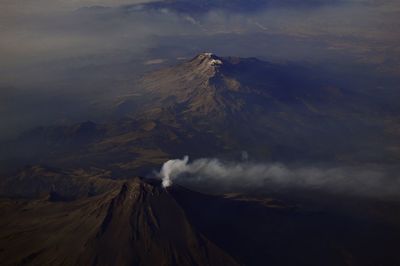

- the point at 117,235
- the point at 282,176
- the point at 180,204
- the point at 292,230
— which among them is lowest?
the point at 282,176

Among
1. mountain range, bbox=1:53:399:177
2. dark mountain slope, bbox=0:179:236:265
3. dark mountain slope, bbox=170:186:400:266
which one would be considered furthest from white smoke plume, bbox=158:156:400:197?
dark mountain slope, bbox=0:179:236:265

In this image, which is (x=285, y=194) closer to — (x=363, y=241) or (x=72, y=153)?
(x=363, y=241)

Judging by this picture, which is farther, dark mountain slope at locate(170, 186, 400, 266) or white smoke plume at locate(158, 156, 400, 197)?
white smoke plume at locate(158, 156, 400, 197)

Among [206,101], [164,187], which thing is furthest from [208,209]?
[206,101]

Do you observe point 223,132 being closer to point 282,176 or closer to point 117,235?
point 282,176

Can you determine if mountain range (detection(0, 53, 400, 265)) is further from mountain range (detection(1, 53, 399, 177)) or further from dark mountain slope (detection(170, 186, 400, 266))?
mountain range (detection(1, 53, 399, 177))

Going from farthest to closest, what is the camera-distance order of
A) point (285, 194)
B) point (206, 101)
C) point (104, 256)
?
point (206, 101)
point (285, 194)
point (104, 256)

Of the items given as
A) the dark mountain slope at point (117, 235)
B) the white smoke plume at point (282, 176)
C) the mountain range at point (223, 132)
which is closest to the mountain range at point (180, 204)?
the dark mountain slope at point (117, 235)

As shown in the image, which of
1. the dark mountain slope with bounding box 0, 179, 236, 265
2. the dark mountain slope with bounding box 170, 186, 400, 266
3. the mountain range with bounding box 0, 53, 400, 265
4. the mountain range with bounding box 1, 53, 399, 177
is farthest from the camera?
the mountain range with bounding box 1, 53, 399, 177

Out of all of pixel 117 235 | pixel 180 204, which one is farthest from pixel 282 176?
pixel 117 235
